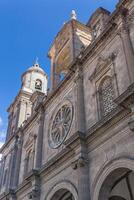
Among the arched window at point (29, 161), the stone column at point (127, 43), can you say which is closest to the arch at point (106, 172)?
the stone column at point (127, 43)

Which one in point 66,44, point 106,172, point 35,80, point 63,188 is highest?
point 35,80

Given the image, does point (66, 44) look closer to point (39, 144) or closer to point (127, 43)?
point (39, 144)

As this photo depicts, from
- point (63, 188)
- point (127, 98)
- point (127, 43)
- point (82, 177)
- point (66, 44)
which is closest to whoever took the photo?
point (127, 98)

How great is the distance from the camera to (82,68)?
17828 mm

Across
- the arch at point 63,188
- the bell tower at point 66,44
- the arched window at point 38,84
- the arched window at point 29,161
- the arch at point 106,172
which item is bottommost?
the arch at point 106,172

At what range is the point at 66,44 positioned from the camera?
23297mm

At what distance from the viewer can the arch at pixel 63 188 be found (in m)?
13.6

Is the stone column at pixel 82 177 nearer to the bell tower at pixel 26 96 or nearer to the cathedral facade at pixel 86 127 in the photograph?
the cathedral facade at pixel 86 127

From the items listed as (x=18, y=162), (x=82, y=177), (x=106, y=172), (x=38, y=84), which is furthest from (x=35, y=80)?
(x=106, y=172)

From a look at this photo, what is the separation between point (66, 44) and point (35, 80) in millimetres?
9529

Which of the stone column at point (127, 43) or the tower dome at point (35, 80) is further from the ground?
the tower dome at point (35, 80)

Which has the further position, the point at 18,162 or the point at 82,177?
the point at 18,162

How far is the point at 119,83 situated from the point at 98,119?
6.55ft

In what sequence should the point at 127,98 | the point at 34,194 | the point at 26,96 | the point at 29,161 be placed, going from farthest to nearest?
the point at 26,96
the point at 29,161
the point at 34,194
the point at 127,98
